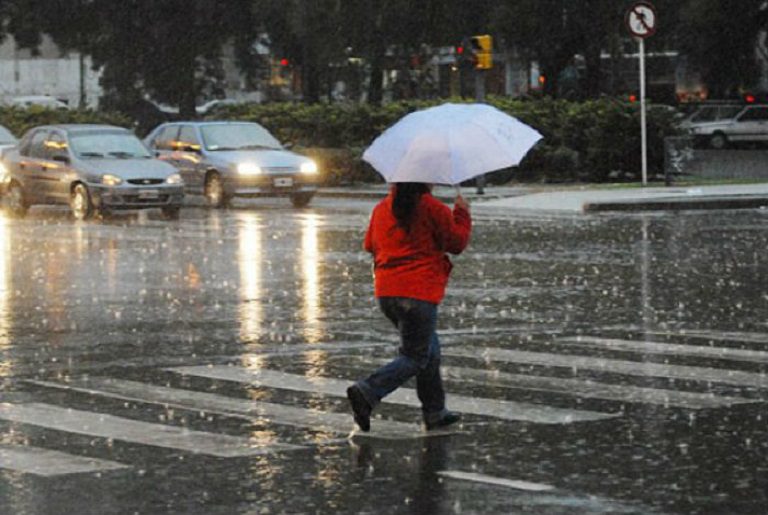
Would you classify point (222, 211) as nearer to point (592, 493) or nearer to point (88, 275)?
point (88, 275)

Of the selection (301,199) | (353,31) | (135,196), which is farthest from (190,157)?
(353,31)

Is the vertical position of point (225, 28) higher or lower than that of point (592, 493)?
higher

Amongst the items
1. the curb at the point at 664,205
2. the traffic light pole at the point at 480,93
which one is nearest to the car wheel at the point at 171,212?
the curb at the point at 664,205

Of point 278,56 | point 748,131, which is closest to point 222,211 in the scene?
point 748,131

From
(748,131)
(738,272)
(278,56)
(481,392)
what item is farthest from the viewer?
(278,56)

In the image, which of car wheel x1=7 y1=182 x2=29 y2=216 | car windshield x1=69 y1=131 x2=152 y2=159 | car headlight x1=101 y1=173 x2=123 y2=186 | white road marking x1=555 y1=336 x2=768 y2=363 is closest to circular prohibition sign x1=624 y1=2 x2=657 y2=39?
car windshield x1=69 y1=131 x2=152 y2=159

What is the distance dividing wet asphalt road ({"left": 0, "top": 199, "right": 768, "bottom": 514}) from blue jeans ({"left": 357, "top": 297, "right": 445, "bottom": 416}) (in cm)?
24

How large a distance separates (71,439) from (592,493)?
2.96m

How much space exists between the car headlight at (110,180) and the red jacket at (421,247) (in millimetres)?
21621

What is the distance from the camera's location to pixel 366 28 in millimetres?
56625

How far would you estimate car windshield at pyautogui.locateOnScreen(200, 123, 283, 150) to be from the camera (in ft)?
116

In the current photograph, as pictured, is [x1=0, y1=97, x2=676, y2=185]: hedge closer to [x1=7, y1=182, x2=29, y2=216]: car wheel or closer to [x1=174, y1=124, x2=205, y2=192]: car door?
[x1=174, y1=124, x2=205, y2=192]: car door

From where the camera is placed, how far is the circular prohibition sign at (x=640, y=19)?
34375 mm

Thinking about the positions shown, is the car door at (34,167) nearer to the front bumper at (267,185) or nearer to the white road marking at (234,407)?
the front bumper at (267,185)
